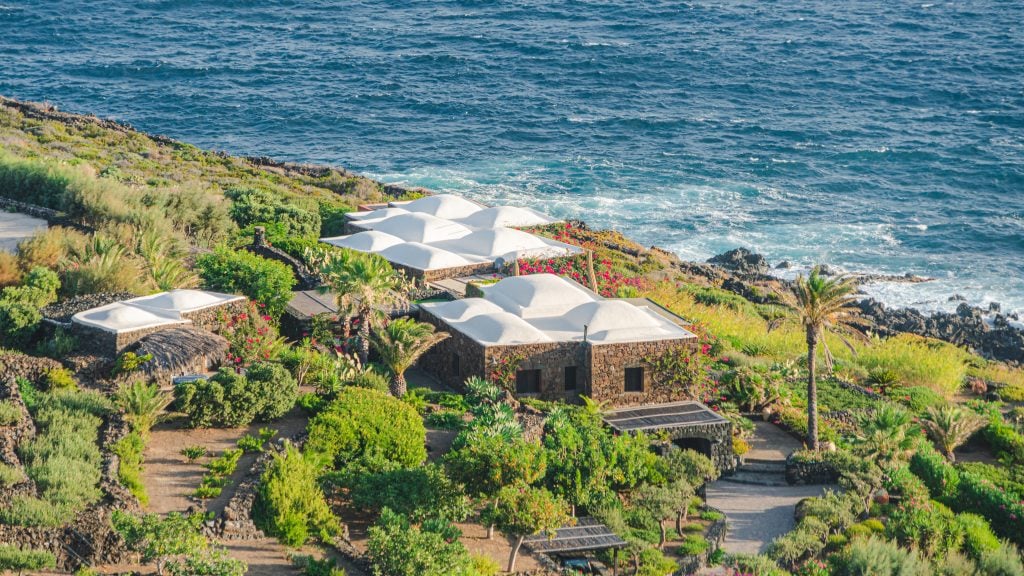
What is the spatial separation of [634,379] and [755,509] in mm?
6236

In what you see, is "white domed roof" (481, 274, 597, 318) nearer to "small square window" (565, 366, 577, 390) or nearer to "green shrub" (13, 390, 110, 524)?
"small square window" (565, 366, 577, 390)

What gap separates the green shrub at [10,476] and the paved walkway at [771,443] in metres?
20.4

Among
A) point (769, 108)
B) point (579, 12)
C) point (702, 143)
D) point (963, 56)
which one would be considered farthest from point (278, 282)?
point (579, 12)

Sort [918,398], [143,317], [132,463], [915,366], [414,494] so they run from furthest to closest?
[915,366] < [918,398] < [143,317] < [132,463] < [414,494]

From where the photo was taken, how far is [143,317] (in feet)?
111

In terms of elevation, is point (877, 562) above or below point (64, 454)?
below

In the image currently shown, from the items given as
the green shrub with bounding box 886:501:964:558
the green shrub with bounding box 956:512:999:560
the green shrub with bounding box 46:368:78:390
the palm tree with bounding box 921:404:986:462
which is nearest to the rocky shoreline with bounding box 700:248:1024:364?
the palm tree with bounding box 921:404:986:462

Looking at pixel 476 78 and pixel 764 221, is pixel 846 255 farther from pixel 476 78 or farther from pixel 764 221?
pixel 476 78

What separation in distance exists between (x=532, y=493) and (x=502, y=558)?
5.67 ft

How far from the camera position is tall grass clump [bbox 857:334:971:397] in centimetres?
4384

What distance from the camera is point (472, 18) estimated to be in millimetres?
145500

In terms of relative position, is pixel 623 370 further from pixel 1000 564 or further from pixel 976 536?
pixel 1000 564

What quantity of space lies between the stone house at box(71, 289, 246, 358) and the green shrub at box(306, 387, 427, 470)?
7.07 m

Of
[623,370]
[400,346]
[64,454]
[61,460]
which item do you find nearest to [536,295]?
[623,370]
